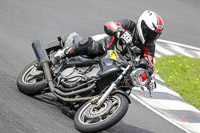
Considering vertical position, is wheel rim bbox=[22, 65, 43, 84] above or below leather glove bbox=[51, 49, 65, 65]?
below

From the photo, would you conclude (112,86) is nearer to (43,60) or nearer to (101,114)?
(101,114)

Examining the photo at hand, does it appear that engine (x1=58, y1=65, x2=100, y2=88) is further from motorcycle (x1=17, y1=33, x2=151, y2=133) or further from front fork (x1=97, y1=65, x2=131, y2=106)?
front fork (x1=97, y1=65, x2=131, y2=106)

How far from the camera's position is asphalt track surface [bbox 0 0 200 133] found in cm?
504

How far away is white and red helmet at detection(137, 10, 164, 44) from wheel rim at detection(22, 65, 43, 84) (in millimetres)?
1891

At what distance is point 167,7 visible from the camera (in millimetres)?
14969

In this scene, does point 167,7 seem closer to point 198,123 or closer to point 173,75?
point 173,75

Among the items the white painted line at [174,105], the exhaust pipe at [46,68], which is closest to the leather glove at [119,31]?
the exhaust pipe at [46,68]

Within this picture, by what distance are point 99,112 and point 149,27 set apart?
1562 millimetres

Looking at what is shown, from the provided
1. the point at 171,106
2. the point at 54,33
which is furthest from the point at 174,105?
the point at 54,33

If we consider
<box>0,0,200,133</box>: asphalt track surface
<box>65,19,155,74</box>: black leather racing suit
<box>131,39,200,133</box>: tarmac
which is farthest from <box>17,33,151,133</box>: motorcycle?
<box>131,39,200,133</box>: tarmac

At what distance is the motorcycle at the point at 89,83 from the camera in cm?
500

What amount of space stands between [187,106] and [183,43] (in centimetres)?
438

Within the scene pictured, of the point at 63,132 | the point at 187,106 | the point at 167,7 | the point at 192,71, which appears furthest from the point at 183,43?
the point at 63,132

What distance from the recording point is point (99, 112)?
16.5 feet
